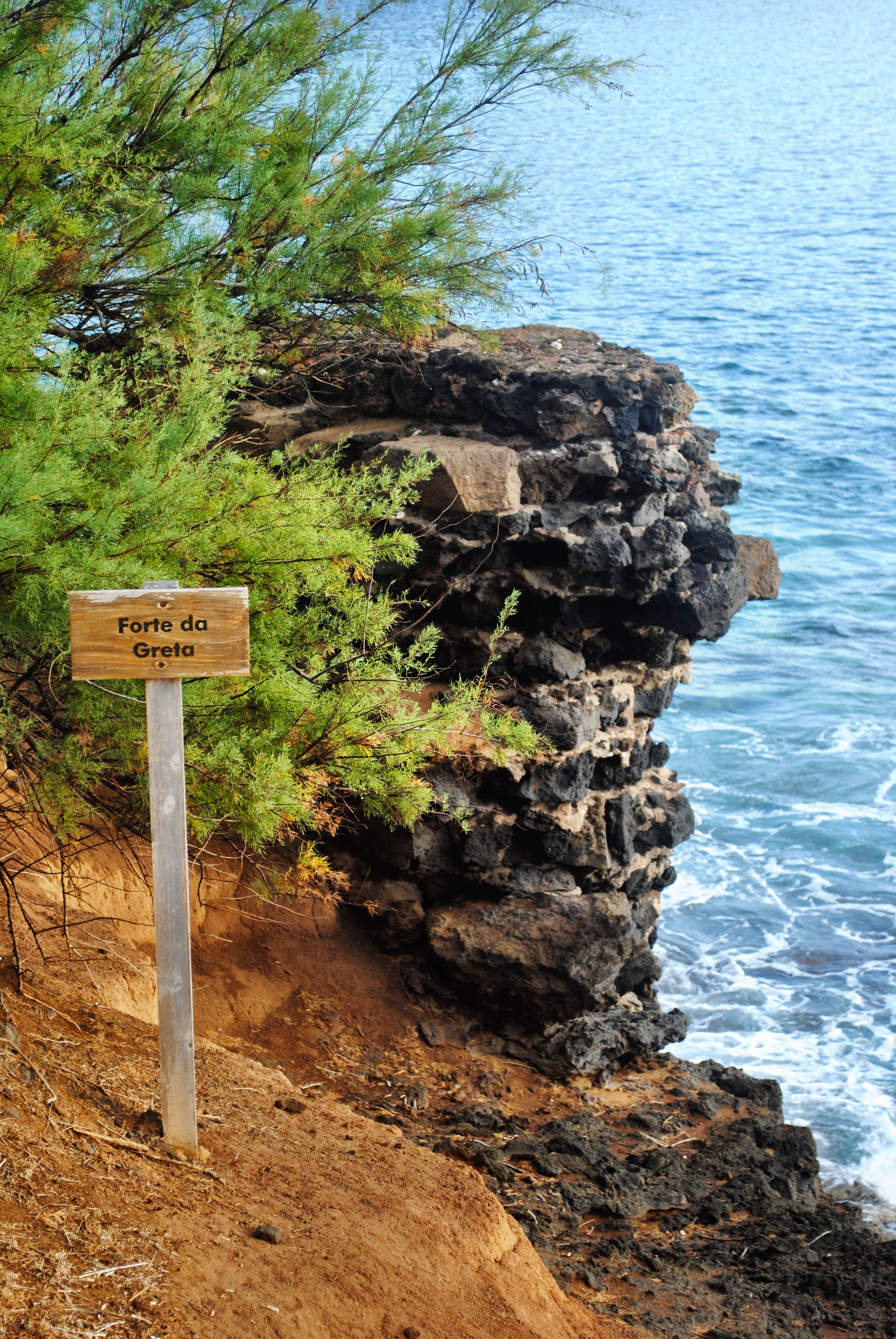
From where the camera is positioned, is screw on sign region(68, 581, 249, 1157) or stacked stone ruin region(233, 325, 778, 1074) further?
stacked stone ruin region(233, 325, 778, 1074)

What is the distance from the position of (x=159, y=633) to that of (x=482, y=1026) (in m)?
4.42

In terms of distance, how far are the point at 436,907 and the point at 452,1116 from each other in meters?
1.55

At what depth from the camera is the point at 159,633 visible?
3.53 m

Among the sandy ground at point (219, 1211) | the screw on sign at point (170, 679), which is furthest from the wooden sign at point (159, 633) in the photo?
the sandy ground at point (219, 1211)

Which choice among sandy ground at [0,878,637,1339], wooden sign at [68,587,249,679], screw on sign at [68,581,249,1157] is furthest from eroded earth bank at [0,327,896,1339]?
wooden sign at [68,587,249,679]

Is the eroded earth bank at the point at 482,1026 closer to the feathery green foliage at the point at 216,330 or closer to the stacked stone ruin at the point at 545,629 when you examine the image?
the stacked stone ruin at the point at 545,629

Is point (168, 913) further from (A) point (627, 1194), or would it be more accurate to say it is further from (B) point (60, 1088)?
(A) point (627, 1194)

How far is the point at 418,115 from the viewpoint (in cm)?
609

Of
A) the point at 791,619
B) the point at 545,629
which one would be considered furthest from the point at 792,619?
the point at 545,629

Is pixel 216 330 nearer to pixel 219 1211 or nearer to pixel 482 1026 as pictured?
pixel 219 1211

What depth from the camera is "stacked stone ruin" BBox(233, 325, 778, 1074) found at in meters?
7.05

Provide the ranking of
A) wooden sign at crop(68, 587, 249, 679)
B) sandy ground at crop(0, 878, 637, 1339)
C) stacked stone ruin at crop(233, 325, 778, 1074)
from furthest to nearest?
1. stacked stone ruin at crop(233, 325, 778, 1074)
2. wooden sign at crop(68, 587, 249, 679)
3. sandy ground at crop(0, 878, 637, 1339)

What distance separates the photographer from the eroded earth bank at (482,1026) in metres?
3.54

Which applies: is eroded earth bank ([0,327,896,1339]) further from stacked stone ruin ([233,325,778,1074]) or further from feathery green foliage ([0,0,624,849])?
feathery green foliage ([0,0,624,849])
